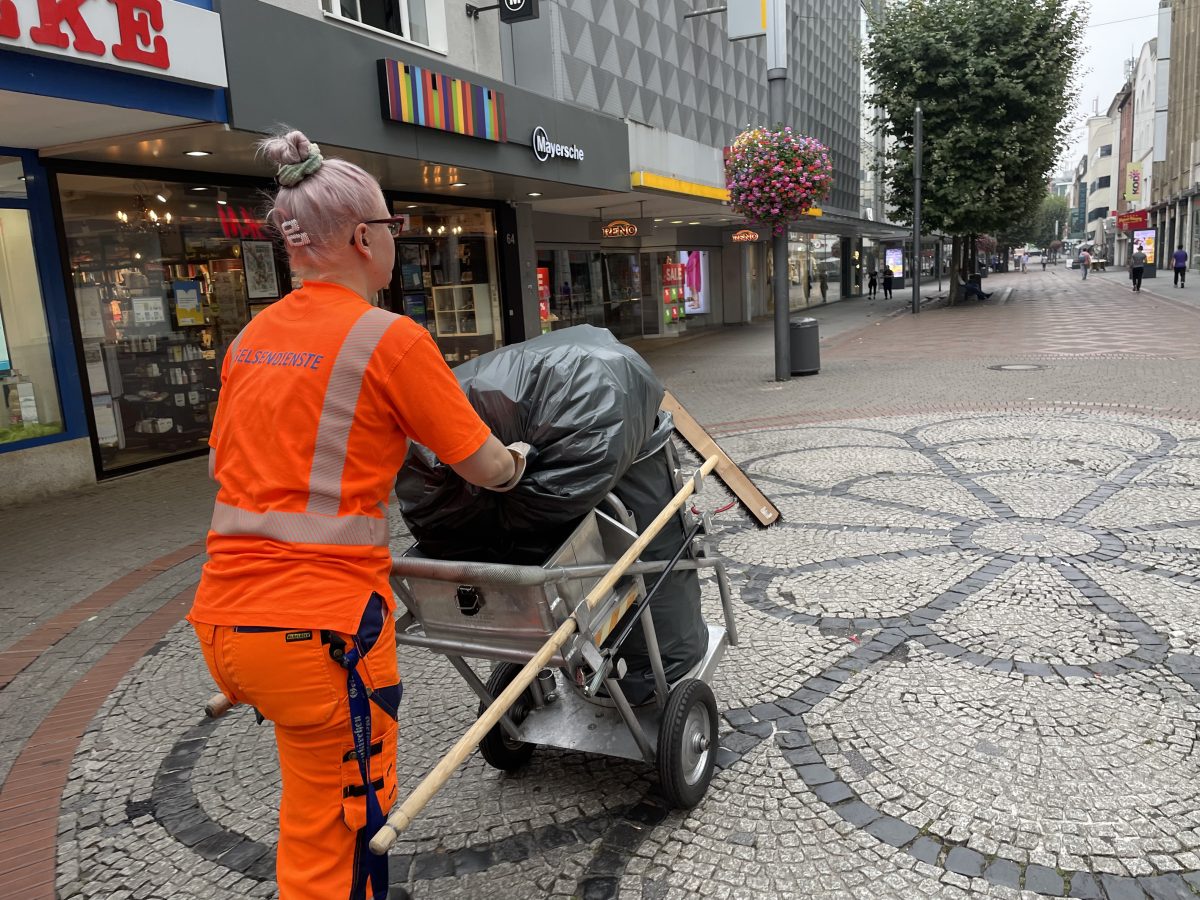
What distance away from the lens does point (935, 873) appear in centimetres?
259

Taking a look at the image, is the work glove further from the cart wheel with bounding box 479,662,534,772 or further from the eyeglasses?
the cart wheel with bounding box 479,662,534,772

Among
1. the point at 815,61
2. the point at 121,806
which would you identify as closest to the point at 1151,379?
the point at 121,806

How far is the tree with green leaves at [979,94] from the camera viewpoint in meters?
27.6

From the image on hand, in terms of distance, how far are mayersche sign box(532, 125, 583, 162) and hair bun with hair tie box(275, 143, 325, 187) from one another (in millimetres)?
10062

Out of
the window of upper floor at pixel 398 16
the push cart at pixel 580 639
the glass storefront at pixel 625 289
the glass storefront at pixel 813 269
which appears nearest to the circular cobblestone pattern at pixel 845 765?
the push cart at pixel 580 639

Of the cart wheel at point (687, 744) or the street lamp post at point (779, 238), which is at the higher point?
the street lamp post at point (779, 238)

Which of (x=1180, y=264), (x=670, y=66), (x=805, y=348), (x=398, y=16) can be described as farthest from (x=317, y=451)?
(x=1180, y=264)

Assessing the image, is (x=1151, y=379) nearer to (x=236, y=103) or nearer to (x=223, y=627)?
(x=236, y=103)

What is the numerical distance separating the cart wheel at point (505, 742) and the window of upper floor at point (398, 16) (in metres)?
8.77

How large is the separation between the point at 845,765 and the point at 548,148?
33.1 ft

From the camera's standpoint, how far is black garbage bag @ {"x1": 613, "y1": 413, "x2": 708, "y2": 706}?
2898 millimetres

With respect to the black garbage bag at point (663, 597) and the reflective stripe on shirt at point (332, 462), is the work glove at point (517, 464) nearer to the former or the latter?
the reflective stripe on shirt at point (332, 462)

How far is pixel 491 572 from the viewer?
2258mm

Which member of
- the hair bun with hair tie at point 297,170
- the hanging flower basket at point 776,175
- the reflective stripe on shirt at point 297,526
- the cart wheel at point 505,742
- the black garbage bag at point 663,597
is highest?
the hanging flower basket at point 776,175
